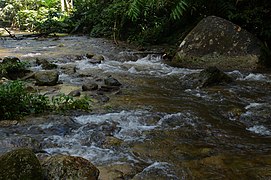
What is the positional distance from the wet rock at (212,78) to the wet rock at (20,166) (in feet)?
13.9

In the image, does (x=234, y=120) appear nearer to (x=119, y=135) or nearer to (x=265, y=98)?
(x=265, y=98)

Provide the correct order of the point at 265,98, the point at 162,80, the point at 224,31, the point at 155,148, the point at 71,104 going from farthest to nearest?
the point at 224,31
the point at 162,80
the point at 265,98
the point at 71,104
the point at 155,148

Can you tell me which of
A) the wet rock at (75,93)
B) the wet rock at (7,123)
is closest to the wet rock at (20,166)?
the wet rock at (7,123)

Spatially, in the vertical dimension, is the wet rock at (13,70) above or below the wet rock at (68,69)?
above

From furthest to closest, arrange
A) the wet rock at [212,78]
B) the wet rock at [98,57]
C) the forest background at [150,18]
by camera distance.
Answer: the wet rock at [98,57], the forest background at [150,18], the wet rock at [212,78]

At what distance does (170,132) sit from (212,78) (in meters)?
2.61

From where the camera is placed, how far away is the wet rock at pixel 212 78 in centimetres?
625

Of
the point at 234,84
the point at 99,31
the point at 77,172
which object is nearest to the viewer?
the point at 77,172

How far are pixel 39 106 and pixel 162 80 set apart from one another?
3029 millimetres

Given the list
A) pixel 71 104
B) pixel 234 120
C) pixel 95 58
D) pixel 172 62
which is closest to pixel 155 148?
pixel 234 120

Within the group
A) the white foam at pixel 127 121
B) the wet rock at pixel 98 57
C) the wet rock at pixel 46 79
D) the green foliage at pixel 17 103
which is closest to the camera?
the white foam at pixel 127 121

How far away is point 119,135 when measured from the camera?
156 inches

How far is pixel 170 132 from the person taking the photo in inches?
159

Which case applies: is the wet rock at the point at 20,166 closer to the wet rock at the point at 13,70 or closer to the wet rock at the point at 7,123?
the wet rock at the point at 7,123
